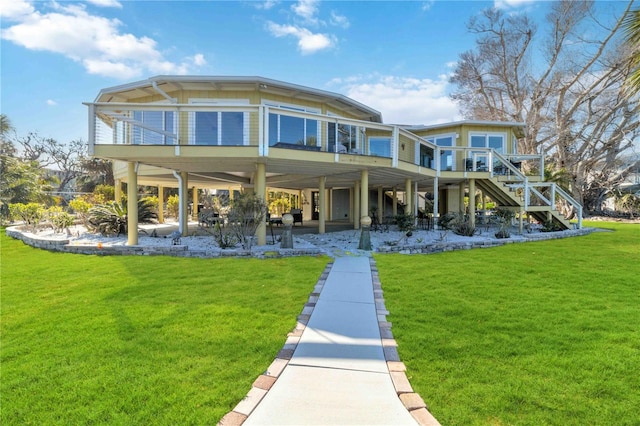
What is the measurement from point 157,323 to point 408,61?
16.8 meters

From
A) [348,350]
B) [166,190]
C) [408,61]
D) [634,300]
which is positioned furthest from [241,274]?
[166,190]

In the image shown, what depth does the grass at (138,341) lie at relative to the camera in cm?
248

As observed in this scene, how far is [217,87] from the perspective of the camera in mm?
11695

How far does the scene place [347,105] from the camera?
13906 millimetres

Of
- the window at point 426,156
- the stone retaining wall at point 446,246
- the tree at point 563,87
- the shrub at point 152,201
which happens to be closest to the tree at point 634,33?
the stone retaining wall at point 446,246

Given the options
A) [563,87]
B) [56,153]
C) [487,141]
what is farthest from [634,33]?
[56,153]

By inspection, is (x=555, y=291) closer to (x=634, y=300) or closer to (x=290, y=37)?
(x=634, y=300)

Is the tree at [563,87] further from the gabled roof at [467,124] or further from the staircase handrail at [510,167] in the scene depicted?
the staircase handrail at [510,167]

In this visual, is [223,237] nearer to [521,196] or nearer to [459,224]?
[459,224]

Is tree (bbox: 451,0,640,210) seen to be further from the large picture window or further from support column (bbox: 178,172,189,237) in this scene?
support column (bbox: 178,172,189,237)

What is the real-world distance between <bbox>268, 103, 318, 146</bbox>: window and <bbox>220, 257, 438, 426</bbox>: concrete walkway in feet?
23.1

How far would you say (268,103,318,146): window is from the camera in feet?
33.2

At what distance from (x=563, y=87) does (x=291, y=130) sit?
2674 cm

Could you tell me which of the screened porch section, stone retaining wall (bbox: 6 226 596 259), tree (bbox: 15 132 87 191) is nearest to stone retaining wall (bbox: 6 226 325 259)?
stone retaining wall (bbox: 6 226 596 259)
